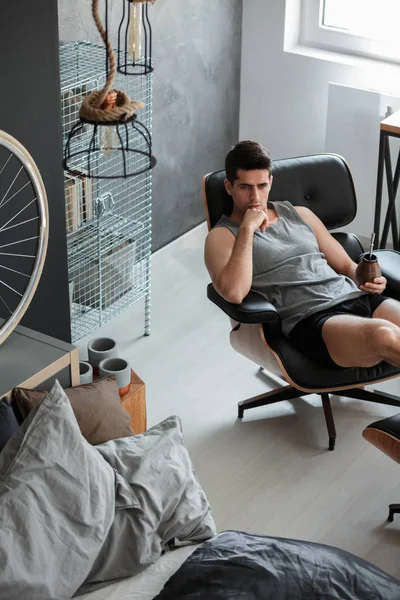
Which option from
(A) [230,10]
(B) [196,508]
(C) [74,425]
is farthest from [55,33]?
(A) [230,10]

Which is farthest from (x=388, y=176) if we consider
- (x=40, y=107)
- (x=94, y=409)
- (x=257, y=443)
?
(x=94, y=409)

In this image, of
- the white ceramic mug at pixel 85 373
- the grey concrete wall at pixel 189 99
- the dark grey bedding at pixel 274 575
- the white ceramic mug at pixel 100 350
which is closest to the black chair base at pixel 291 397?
the white ceramic mug at pixel 100 350

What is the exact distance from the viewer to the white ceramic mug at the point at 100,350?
3.08m

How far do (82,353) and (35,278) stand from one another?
3.16 ft

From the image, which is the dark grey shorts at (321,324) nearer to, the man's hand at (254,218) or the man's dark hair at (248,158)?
the man's hand at (254,218)

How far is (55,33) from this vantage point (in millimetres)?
2795

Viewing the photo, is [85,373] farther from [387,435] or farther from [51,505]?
[387,435]

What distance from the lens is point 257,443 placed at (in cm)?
325

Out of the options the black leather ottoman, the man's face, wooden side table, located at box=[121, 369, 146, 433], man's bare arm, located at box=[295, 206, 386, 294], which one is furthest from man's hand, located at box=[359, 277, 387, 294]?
wooden side table, located at box=[121, 369, 146, 433]

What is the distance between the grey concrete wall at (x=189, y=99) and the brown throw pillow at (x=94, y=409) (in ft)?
6.08

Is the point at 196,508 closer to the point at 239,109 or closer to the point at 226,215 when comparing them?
the point at 226,215

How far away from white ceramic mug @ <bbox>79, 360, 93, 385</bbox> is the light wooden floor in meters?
0.47

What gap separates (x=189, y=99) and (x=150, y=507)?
2588 millimetres

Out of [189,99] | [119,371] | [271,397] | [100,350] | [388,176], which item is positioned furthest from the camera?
[189,99]
